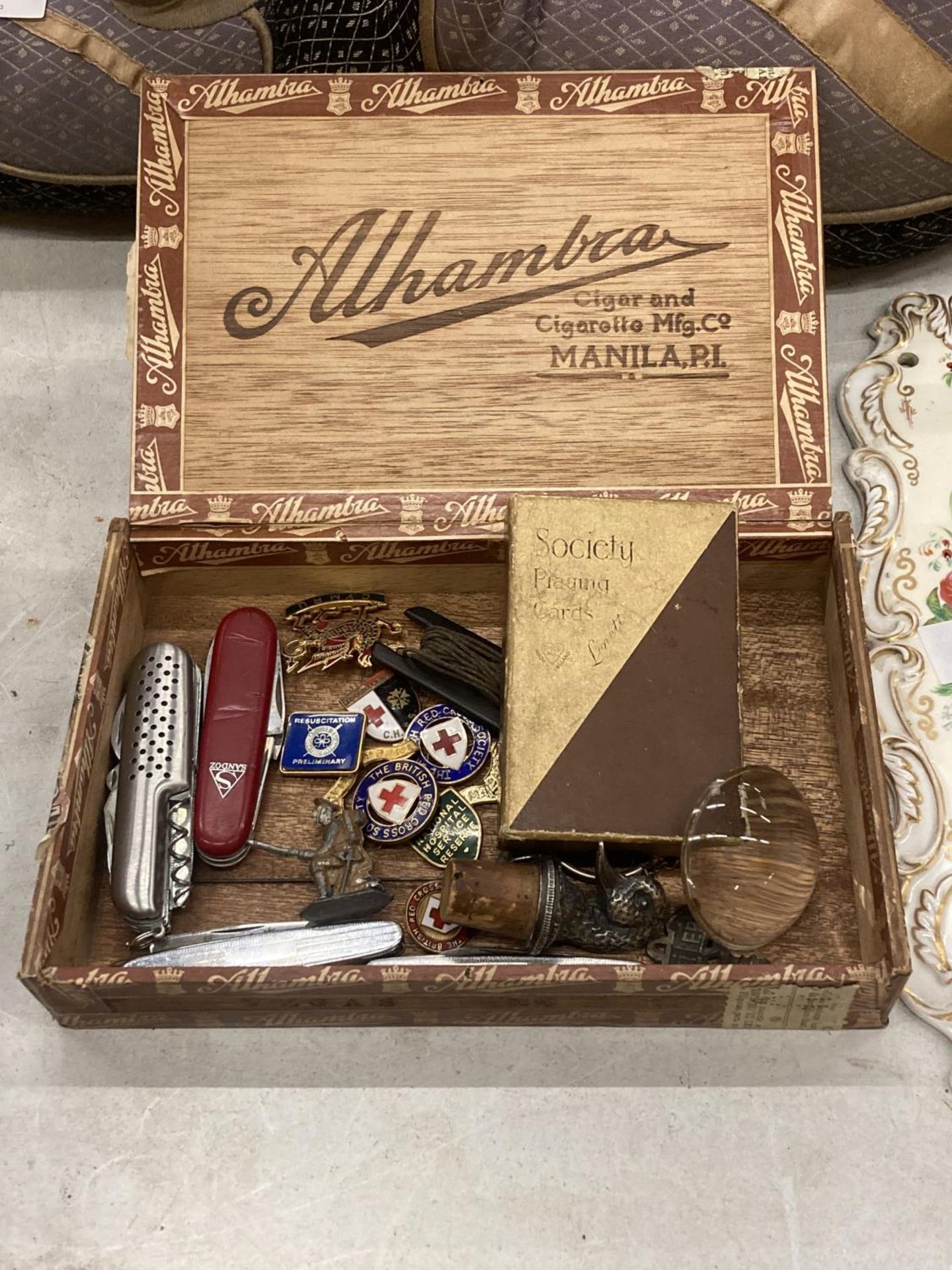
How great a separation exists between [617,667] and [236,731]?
379mm

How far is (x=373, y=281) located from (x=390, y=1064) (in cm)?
79

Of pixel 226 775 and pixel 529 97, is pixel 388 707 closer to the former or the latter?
pixel 226 775

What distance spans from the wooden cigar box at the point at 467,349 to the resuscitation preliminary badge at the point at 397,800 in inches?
2.5

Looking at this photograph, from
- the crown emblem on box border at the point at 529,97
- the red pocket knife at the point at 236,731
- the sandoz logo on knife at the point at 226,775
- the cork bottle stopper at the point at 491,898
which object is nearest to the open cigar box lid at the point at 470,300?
the crown emblem on box border at the point at 529,97

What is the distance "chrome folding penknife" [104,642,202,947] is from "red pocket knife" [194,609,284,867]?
2 centimetres

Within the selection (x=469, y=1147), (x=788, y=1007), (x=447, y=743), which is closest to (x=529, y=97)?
(x=447, y=743)

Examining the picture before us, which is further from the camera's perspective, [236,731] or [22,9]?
[22,9]

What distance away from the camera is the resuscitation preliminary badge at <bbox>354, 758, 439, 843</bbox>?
125 cm

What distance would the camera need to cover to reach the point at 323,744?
1298 mm

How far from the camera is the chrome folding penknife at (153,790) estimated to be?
3.90ft

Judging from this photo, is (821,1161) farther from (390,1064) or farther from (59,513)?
(59,513)

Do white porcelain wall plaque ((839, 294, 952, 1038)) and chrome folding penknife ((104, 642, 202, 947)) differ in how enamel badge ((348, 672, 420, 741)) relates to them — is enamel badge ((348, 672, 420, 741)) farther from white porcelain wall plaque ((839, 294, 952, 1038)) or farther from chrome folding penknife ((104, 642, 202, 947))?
white porcelain wall plaque ((839, 294, 952, 1038))

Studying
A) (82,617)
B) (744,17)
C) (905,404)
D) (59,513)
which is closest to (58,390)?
(59,513)

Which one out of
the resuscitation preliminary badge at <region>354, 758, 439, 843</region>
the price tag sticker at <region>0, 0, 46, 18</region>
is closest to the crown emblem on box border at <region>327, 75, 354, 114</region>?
the price tag sticker at <region>0, 0, 46, 18</region>
